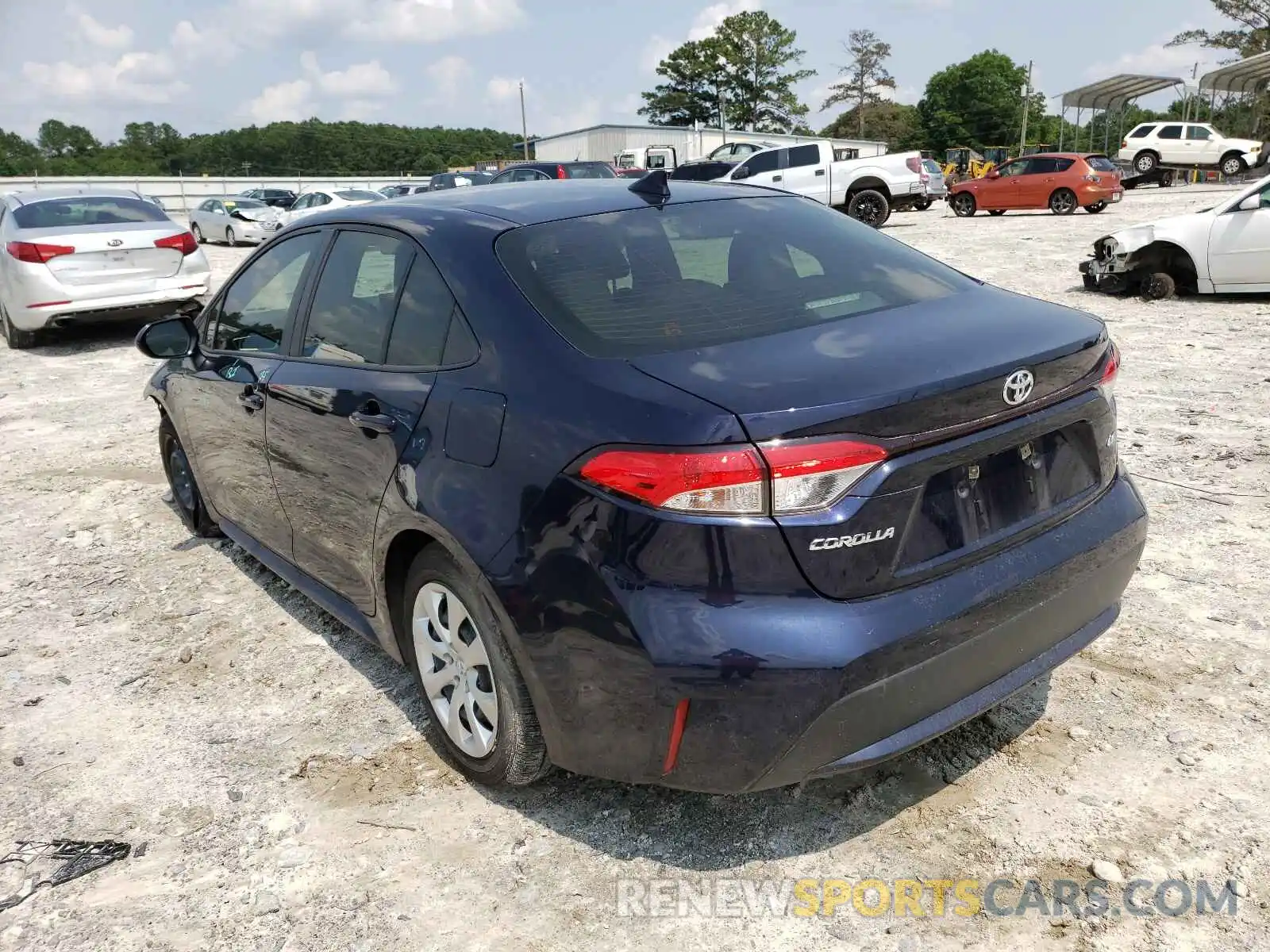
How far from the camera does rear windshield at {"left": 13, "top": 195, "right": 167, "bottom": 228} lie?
10531 mm

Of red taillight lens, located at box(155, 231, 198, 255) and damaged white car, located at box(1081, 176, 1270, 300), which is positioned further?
red taillight lens, located at box(155, 231, 198, 255)

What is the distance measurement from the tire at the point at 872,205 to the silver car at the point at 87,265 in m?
14.8

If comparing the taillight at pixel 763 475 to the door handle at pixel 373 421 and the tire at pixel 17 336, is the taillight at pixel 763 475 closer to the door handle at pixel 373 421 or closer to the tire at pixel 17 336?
the door handle at pixel 373 421

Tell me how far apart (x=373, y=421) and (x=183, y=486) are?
8.90ft

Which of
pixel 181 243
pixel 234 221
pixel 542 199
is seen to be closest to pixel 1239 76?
pixel 234 221

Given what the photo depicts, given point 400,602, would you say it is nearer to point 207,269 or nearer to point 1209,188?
point 207,269

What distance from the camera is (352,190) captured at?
83.7 ft

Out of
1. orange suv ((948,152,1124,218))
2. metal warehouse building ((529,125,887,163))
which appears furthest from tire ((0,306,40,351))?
metal warehouse building ((529,125,887,163))

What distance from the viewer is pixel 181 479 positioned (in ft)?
16.8

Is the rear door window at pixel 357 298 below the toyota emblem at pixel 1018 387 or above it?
above

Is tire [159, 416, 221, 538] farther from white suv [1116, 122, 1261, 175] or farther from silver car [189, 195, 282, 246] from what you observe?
white suv [1116, 122, 1261, 175]

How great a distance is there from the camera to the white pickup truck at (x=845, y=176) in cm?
2150

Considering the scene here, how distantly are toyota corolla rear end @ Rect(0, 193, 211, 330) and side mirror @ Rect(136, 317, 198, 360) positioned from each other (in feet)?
22.8

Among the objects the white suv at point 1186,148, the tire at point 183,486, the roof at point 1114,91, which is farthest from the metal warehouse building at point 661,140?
the tire at point 183,486
